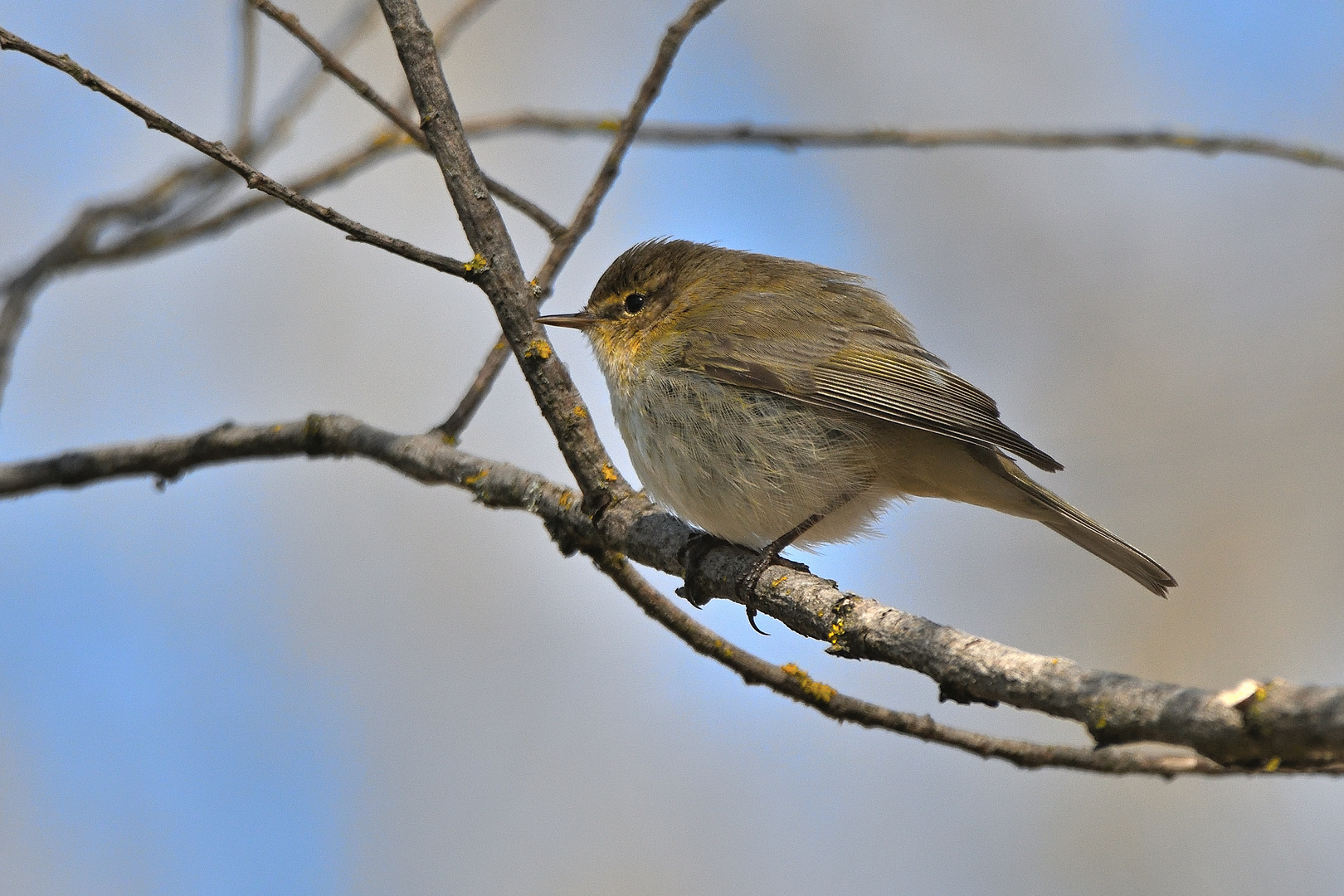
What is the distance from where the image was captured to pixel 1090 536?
3.71 metres

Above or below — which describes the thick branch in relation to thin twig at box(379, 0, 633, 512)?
below

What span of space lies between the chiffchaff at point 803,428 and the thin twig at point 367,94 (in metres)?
0.66

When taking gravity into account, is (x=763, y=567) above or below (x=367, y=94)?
below

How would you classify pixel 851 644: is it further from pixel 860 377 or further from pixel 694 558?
pixel 860 377

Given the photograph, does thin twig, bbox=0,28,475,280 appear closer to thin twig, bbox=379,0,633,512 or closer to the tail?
thin twig, bbox=379,0,633,512

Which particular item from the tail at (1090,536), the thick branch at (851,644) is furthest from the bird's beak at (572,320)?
the tail at (1090,536)

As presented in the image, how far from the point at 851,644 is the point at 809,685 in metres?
0.52

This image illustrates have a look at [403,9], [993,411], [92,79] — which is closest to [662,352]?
[993,411]

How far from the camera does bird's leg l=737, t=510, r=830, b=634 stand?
2955mm

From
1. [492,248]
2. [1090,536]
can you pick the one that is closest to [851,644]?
[492,248]

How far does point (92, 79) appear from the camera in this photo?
249 cm

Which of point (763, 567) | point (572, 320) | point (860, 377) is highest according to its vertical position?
point (572, 320)

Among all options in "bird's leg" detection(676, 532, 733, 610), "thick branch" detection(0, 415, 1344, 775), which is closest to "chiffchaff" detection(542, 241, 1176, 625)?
"bird's leg" detection(676, 532, 733, 610)

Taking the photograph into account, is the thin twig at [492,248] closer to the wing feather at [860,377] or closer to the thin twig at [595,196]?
the thin twig at [595,196]
